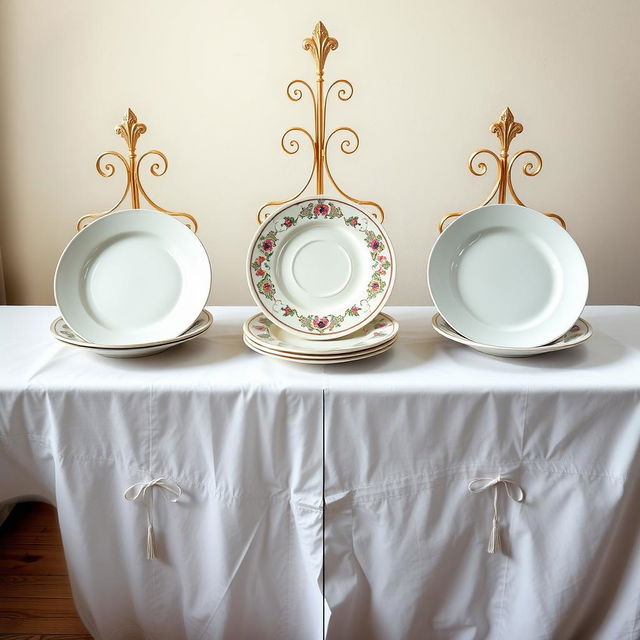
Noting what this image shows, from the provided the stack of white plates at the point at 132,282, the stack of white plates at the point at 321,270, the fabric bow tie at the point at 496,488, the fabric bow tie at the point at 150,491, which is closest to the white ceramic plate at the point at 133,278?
the stack of white plates at the point at 132,282

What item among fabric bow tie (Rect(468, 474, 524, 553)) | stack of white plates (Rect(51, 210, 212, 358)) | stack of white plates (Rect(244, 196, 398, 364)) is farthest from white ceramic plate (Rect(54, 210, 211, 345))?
fabric bow tie (Rect(468, 474, 524, 553))

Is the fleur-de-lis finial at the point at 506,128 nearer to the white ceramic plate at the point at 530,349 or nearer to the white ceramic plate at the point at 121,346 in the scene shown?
the white ceramic plate at the point at 530,349

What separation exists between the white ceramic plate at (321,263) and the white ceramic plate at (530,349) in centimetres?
14

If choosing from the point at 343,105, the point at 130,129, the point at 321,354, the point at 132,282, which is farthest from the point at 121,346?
the point at 343,105

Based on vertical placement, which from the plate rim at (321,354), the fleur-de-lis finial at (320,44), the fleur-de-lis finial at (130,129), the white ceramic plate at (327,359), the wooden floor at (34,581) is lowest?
the wooden floor at (34,581)

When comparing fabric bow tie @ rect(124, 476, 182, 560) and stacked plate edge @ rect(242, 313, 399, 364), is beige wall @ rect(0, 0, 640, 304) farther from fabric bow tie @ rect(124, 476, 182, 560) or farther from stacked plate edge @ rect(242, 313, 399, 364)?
fabric bow tie @ rect(124, 476, 182, 560)

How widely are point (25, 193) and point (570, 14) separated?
1545 millimetres

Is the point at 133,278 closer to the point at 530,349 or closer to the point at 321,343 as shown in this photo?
the point at 321,343

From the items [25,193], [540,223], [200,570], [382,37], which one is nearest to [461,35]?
[382,37]

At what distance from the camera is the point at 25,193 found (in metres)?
1.73

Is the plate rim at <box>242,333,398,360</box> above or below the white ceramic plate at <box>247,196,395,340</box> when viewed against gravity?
below

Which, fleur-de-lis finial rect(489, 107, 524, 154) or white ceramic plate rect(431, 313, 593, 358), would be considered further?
fleur-de-lis finial rect(489, 107, 524, 154)

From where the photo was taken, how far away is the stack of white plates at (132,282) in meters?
1.07

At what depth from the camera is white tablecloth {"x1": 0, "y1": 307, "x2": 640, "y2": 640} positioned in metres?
0.95
